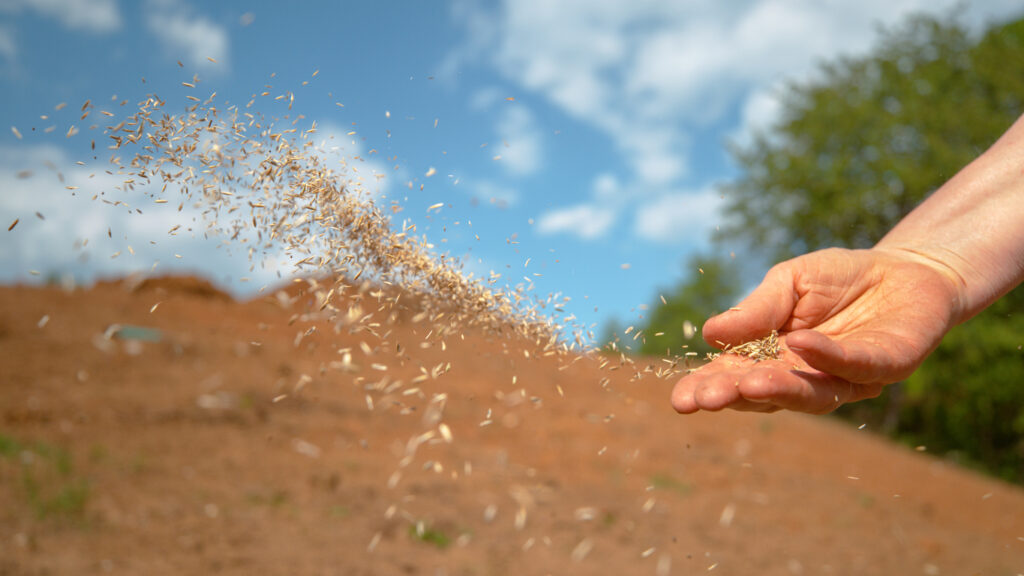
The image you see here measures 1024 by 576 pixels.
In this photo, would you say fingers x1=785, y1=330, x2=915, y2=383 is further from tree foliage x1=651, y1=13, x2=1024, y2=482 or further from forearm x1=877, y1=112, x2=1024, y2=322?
tree foliage x1=651, y1=13, x2=1024, y2=482

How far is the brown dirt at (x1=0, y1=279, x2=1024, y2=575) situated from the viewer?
5.02 meters

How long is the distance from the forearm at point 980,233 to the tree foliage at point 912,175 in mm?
13828

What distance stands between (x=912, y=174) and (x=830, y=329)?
14.8 meters

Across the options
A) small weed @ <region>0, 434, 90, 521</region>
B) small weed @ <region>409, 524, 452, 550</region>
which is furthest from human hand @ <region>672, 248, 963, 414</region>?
small weed @ <region>0, 434, 90, 521</region>

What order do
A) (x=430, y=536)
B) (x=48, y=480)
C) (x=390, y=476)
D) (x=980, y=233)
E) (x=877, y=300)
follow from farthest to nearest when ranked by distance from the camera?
(x=390, y=476), (x=48, y=480), (x=430, y=536), (x=980, y=233), (x=877, y=300)

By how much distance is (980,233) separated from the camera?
3.25 metres

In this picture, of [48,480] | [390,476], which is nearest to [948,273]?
[390,476]

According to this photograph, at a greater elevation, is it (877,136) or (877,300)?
(877,136)

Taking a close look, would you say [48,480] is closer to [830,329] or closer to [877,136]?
[830,329]

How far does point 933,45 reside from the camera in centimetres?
1803

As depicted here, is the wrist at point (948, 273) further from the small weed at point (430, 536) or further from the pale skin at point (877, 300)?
the small weed at point (430, 536)

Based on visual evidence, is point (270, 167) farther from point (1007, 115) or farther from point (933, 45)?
point (933, 45)

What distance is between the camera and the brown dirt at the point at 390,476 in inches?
198

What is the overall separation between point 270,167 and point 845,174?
17145mm
